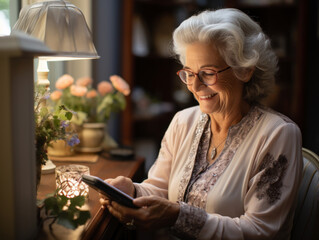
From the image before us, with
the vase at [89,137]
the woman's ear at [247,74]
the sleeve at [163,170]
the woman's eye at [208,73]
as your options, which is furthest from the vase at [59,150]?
the woman's ear at [247,74]

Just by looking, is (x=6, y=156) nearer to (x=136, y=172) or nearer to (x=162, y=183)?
(x=162, y=183)

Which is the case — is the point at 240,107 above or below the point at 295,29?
below

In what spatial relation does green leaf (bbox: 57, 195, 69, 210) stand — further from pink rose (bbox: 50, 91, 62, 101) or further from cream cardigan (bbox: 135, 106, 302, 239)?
pink rose (bbox: 50, 91, 62, 101)

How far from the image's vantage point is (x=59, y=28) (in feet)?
3.92

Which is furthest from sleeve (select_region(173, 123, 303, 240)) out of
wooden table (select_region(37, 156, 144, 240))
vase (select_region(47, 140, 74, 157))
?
vase (select_region(47, 140, 74, 157))

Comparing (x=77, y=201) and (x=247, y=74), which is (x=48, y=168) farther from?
(x=247, y=74)

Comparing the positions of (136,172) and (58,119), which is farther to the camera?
(136,172)

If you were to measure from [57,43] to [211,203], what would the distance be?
0.76 meters

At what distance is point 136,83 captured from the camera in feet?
10.7

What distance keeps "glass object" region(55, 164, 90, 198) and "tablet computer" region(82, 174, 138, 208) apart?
0.08m

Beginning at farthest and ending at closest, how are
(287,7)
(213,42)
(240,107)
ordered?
(287,7) → (240,107) → (213,42)

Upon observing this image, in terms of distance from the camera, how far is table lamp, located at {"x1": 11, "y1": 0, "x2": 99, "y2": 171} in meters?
1.18

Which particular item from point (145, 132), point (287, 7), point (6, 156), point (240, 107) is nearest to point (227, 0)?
point (287, 7)

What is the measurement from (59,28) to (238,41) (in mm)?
627
